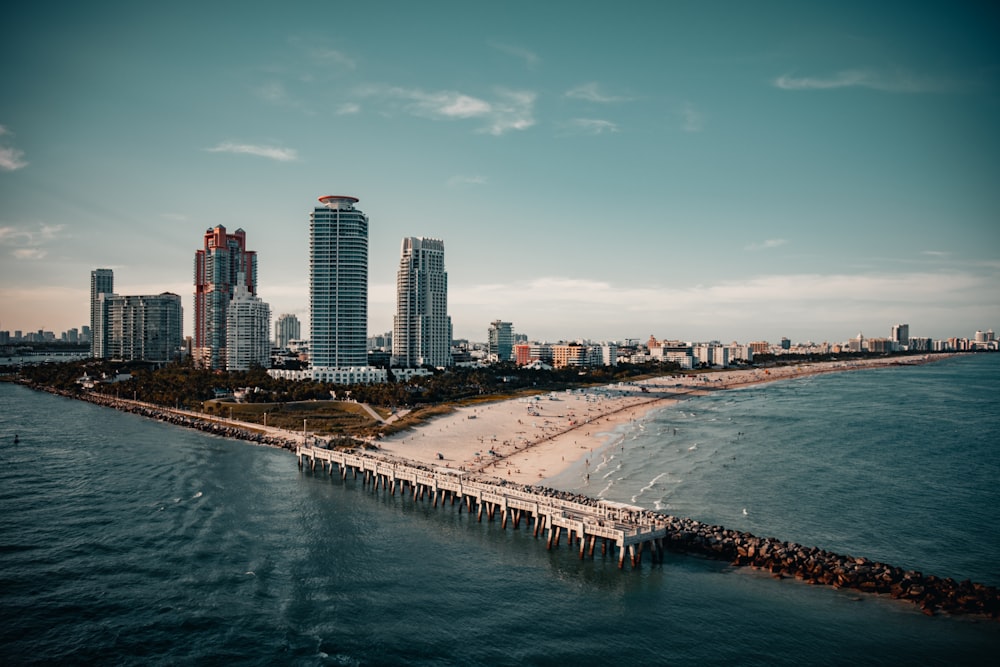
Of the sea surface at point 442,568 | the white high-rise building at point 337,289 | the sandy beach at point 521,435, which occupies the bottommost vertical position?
the sea surface at point 442,568

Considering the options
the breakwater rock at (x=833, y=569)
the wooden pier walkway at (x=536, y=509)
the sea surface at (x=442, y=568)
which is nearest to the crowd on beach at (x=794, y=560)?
the breakwater rock at (x=833, y=569)

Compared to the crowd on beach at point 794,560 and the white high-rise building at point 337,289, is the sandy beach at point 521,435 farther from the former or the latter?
the white high-rise building at point 337,289

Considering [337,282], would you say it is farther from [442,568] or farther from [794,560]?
[794,560]

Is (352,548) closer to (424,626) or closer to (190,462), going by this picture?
(424,626)

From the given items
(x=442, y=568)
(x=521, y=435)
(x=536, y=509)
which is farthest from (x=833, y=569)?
(x=521, y=435)

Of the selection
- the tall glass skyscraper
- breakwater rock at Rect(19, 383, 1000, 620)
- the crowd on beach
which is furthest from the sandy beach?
the tall glass skyscraper

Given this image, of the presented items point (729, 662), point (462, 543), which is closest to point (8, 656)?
point (462, 543)
